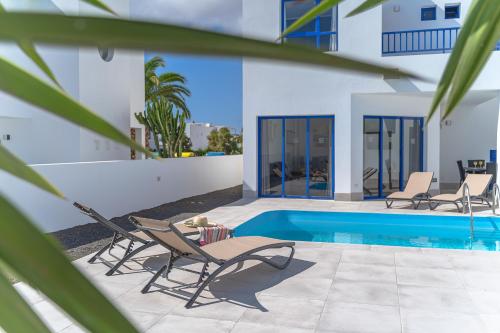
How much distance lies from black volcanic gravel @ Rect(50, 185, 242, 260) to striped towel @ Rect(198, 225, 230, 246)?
195cm

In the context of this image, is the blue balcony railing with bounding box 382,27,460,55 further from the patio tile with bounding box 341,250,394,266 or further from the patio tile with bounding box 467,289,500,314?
the patio tile with bounding box 467,289,500,314

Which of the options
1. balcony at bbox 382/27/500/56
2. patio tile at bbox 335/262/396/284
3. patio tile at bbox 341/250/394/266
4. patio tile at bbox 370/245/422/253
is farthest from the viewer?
balcony at bbox 382/27/500/56

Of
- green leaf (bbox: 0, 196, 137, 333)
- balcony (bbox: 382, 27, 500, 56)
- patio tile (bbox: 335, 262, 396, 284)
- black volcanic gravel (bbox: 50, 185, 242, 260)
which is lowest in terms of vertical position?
patio tile (bbox: 335, 262, 396, 284)

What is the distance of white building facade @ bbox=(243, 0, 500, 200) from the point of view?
47.2 ft

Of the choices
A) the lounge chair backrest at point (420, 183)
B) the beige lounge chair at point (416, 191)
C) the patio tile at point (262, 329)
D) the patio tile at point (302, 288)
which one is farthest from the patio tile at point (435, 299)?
the lounge chair backrest at point (420, 183)

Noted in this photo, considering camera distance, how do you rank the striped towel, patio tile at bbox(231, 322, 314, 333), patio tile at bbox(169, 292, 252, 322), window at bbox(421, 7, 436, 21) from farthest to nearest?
1. window at bbox(421, 7, 436, 21)
2. the striped towel
3. patio tile at bbox(169, 292, 252, 322)
4. patio tile at bbox(231, 322, 314, 333)

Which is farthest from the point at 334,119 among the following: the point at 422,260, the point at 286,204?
the point at 422,260

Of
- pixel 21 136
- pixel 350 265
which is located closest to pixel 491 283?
pixel 350 265

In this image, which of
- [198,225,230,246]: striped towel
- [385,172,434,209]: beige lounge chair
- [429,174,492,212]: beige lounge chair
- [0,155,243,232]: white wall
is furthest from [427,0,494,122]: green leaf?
[385,172,434,209]: beige lounge chair

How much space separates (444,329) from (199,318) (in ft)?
7.95

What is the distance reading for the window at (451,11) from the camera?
1795cm

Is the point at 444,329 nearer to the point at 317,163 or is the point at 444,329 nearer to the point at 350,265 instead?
the point at 350,265

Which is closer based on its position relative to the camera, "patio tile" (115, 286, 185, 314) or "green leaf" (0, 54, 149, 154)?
"green leaf" (0, 54, 149, 154)

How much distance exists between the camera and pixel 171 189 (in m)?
14.8
